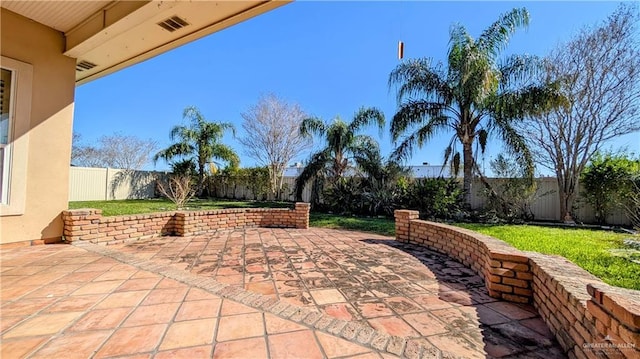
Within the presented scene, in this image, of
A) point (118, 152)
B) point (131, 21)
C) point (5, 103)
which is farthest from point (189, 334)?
point (118, 152)

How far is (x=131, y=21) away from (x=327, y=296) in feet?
12.8

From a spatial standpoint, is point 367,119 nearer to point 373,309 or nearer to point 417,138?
point 417,138

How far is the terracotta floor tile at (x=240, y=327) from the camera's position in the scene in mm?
1749

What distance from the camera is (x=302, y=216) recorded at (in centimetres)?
677

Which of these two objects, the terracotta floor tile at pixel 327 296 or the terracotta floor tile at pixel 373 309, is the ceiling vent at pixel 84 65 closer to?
the terracotta floor tile at pixel 327 296

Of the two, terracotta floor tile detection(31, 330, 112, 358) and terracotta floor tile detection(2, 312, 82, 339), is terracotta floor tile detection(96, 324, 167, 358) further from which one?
terracotta floor tile detection(2, 312, 82, 339)

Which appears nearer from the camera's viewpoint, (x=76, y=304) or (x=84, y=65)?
(x=76, y=304)

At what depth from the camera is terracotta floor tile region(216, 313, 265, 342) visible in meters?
1.75

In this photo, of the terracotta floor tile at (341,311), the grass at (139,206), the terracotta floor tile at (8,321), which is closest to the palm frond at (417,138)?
the grass at (139,206)

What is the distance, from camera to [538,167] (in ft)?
29.3

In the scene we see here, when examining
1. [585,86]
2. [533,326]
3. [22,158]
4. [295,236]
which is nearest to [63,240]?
[22,158]

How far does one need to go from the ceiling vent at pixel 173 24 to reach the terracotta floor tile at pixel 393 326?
12.8 ft

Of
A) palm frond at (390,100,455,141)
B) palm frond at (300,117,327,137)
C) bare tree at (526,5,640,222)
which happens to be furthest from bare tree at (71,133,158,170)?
bare tree at (526,5,640,222)

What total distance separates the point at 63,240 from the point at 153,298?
293 cm
